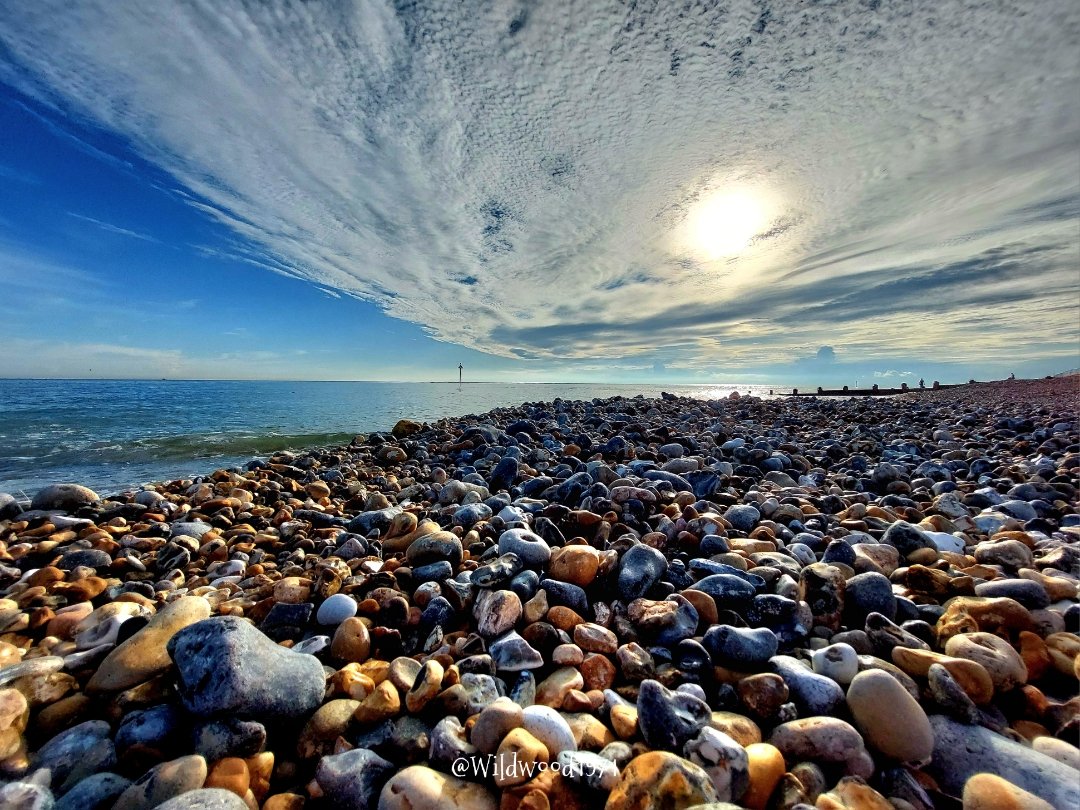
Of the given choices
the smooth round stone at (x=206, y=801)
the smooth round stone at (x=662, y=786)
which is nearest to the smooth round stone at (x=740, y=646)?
the smooth round stone at (x=662, y=786)

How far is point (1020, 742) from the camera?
4.99ft

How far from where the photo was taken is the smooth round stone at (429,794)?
1.34m

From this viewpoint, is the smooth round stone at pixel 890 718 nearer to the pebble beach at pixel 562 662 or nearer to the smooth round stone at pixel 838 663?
the pebble beach at pixel 562 662

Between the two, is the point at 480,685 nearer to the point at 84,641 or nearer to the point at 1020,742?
the point at 1020,742

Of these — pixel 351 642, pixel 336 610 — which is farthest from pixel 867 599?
pixel 336 610

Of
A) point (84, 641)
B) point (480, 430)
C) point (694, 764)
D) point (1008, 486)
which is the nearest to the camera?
point (694, 764)

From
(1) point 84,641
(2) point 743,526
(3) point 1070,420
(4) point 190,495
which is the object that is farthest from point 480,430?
(3) point 1070,420

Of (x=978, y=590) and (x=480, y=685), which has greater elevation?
(x=978, y=590)

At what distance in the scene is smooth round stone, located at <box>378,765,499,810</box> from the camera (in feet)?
4.39

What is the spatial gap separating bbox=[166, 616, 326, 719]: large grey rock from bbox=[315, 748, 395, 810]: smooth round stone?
0.31 metres

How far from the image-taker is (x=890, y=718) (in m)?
1.51

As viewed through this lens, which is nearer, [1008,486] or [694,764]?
[694,764]

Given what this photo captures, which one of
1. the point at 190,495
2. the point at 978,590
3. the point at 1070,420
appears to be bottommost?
the point at 190,495

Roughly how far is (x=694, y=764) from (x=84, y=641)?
301 centimetres
